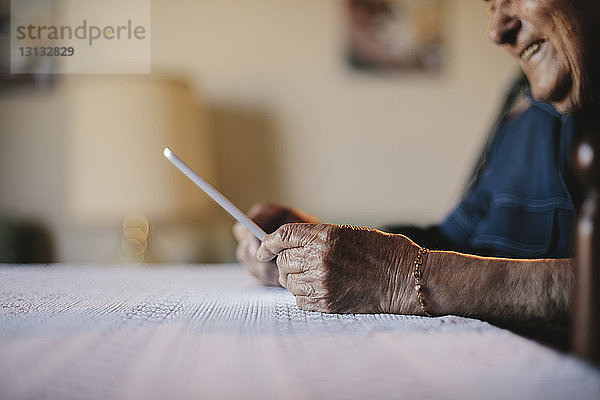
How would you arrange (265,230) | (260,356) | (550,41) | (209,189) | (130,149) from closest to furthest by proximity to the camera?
1. (260,356)
2. (209,189)
3. (550,41)
4. (265,230)
5. (130,149)

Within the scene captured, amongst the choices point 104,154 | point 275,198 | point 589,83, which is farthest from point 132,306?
point 275,198

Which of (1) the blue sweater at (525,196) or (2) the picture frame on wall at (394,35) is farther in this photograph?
(2) the picture frame on wall at (394,35)

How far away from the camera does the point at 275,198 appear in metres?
2.25

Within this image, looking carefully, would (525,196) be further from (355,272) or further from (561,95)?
(355,272)

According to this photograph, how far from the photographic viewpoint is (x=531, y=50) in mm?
1003

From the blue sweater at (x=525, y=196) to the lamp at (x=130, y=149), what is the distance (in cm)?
96

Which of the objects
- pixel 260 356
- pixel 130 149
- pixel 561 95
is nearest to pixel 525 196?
pixel 561 95

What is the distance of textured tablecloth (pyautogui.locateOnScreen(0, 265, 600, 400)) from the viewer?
1.30ft

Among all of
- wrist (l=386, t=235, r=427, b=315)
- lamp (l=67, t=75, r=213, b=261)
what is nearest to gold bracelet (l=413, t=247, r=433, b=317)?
wrist (l=386, t=235, r=427, b=315)

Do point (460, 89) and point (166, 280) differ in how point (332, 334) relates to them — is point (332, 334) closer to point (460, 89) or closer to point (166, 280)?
point (166, 280)

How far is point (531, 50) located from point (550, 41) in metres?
0.05

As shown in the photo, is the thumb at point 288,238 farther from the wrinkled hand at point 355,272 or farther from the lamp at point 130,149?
the lamp at point 130,149

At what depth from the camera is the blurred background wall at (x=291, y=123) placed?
2.16m

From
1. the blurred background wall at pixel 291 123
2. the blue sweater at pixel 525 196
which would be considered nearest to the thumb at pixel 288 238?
the blue sweater at pixel 525 196
